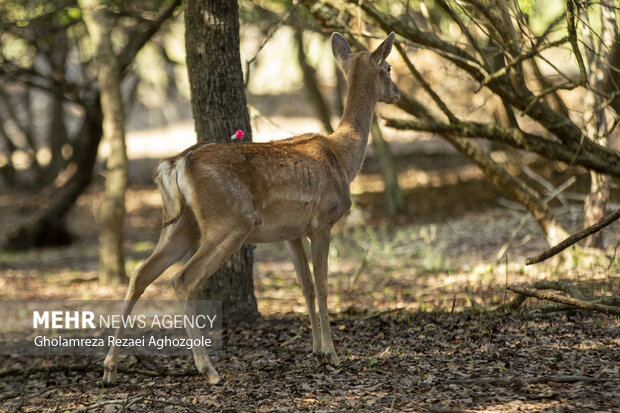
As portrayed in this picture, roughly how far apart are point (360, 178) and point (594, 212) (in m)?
11.3

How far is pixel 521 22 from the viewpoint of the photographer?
7.11 meters

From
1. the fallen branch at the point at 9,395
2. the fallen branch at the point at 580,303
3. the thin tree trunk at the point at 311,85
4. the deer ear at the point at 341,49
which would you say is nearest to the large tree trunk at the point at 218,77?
the deer ear at the point at 341,49

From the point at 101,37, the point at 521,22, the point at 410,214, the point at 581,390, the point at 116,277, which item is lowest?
the point at 581,390

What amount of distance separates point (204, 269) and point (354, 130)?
2050 millimetres

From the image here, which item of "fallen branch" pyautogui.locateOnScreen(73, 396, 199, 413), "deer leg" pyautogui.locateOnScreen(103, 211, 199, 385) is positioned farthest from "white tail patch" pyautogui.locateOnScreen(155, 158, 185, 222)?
"fallen branch" pyautogui.locateOnScreen(73, 396, 199, 413)

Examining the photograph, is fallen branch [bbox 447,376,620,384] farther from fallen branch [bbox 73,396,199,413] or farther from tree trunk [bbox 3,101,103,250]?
tree trunk [bbox 3,101,103,250]

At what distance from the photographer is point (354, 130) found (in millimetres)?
6734

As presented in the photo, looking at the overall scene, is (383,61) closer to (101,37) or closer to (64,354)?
(64,354)

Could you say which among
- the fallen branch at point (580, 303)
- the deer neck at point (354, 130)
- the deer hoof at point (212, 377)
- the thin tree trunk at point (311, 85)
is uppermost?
the thin tree trunk at point (311, 85)

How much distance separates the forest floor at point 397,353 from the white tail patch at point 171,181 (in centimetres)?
134

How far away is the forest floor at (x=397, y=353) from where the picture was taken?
492 centimetres

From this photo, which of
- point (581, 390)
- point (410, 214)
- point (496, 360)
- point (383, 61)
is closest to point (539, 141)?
point (383, 61)

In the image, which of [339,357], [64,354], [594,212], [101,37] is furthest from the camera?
[101,37]

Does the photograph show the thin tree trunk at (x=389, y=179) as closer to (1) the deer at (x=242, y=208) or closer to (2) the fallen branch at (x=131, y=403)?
(1) the deer at (x=242, y=208)
